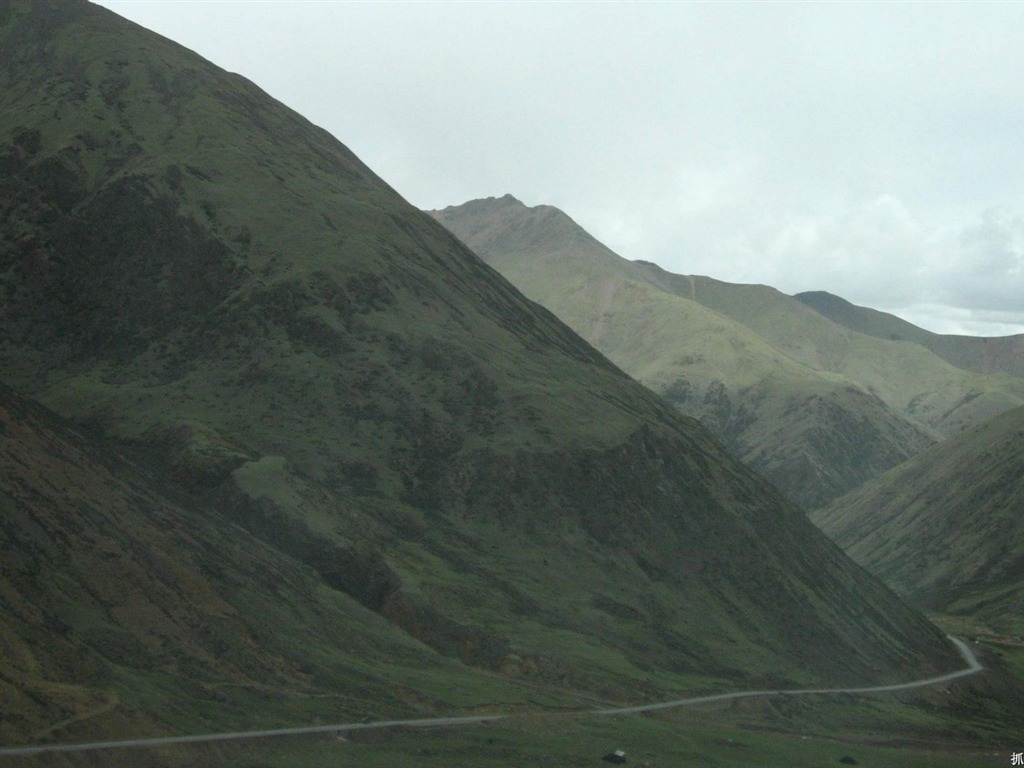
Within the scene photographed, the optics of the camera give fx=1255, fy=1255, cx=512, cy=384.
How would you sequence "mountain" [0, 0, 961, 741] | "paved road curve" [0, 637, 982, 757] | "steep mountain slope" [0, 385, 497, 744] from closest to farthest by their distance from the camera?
"paved road curve" [0, 637, 982, 757], "steep mountain slope" [0, 385, 497, 744], "mountain" [0, 0, 961, 741]

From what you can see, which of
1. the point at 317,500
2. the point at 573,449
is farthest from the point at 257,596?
the point at 573,449

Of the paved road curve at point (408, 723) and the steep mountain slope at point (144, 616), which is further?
the steep mountain slope at point (144, 616)

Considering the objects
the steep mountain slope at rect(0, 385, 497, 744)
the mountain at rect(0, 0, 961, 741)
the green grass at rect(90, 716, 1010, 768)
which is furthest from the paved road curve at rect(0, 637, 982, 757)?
the mountain at rect(0, 0, 961, 741)

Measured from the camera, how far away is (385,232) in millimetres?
177375

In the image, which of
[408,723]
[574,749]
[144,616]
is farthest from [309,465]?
[574,749]

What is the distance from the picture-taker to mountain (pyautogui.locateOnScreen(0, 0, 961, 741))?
82312 millimetres

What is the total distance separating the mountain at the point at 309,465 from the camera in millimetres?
82312

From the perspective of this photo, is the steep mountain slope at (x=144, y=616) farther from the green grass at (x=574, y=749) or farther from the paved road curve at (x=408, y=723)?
the green grass at (x=574, y=749)

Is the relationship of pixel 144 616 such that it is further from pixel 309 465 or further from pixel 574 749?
pixel 309 465

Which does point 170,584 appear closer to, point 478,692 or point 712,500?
point 478,692

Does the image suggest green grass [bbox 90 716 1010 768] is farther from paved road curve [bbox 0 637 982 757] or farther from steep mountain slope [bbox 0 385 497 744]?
steep mountain slope [bbox 0 385 497 744]

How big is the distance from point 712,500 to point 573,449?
22658 millimetres

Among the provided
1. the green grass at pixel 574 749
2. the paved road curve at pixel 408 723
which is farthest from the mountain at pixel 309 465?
the green grass at pixel 574 749

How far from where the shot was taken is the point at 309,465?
129 meters
